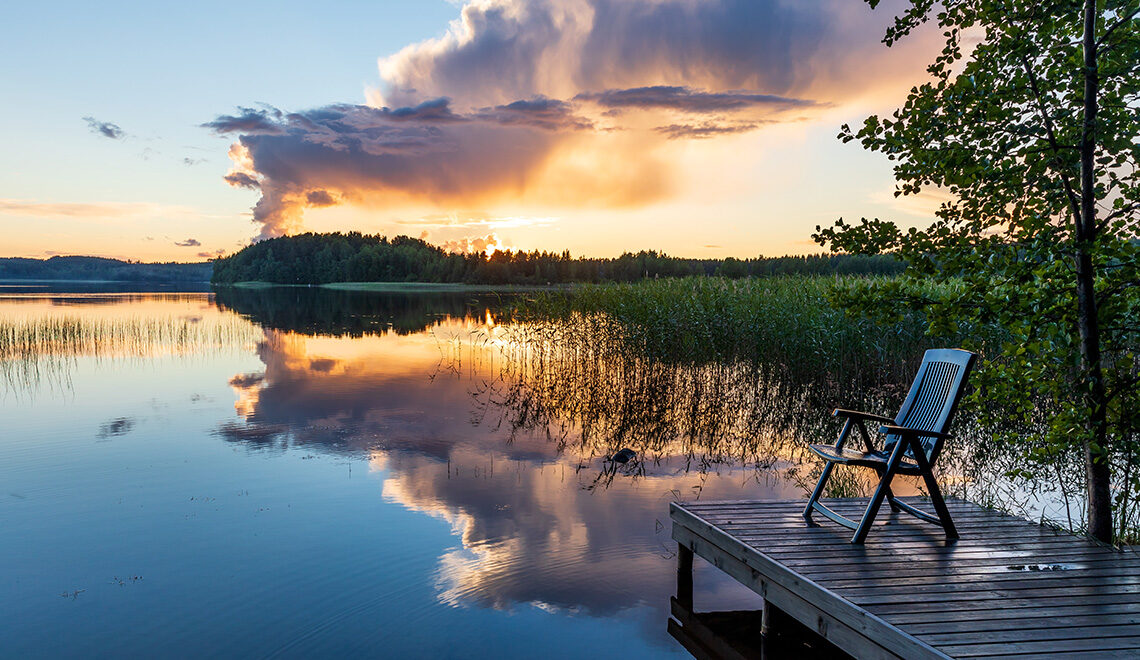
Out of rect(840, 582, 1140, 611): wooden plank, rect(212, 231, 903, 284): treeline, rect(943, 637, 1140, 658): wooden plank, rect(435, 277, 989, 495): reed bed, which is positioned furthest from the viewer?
rect(212, 231, 903, 284): treeline

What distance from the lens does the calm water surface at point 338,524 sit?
5395 millimetres

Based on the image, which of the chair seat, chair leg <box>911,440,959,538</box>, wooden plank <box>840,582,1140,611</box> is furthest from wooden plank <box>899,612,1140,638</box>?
the chair seat

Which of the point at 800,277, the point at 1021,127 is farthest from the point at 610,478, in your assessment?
the point at 800,277

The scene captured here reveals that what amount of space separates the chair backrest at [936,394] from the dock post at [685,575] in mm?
1797

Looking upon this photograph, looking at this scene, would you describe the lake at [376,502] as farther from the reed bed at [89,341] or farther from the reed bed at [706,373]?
the reed bed at [89,341]

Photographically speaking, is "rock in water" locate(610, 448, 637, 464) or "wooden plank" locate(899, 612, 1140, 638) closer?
"wooden plank" locate(899, 612, 1140, 638)

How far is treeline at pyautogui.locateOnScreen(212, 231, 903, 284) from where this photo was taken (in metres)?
106

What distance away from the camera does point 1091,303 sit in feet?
17.0

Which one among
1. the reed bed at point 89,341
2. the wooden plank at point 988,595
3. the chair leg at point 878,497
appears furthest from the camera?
the reed bed at point 89,341

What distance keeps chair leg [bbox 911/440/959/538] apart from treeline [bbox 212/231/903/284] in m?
68.8

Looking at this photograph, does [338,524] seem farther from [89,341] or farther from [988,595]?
[89,341]

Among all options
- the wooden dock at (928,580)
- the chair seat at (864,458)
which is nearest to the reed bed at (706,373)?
the wooden dock at (928,580)

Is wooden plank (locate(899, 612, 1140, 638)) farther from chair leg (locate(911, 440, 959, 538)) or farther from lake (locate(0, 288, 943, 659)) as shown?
lake (locate(0, 288, 943, 659))

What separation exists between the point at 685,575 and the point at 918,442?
2.12m
